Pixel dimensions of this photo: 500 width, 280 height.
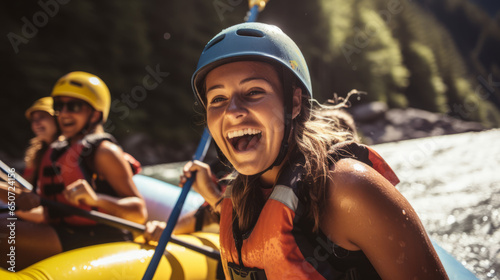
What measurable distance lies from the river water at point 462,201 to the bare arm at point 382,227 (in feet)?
6.23

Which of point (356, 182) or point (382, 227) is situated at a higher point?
point (356, 182)

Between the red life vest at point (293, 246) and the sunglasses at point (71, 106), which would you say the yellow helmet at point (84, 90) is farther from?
the red life vest at point (293, 246)

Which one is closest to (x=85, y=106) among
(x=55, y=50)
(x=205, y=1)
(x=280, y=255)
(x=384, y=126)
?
(x=280, y=255)

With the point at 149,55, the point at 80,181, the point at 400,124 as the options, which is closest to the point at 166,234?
the point at 80,181

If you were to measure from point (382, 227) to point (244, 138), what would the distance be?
608 millimetres

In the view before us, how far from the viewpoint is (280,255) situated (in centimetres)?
123

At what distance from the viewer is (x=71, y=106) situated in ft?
9.85

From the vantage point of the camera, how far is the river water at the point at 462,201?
327 centimetres

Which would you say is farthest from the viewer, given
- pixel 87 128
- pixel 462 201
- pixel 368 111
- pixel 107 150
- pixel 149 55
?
pixel 368 111

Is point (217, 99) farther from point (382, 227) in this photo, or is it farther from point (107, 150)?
point (107, 150)

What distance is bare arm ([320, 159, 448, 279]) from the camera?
3.50 feet

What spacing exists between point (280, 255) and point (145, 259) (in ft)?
3.91

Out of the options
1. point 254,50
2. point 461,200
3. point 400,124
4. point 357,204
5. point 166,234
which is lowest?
point 400,124

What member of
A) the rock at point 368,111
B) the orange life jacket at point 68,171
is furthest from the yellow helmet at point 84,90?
the rock at point 368,111
